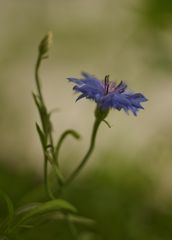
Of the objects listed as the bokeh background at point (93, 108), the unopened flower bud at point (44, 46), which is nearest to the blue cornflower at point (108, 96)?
the unopened flower bud at point (44, 46)

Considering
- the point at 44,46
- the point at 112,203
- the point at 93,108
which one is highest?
the point at 44,46

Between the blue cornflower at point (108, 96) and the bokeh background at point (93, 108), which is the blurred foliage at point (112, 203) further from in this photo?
the blue cornflower at point (108, 96)

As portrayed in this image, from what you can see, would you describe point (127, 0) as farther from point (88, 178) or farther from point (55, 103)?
point (88, 178)

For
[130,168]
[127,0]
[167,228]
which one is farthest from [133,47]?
[167,228]

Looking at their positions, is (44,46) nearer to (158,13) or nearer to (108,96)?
(108,96)

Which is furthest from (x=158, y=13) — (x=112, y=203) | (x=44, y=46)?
(x=44, y=46)
